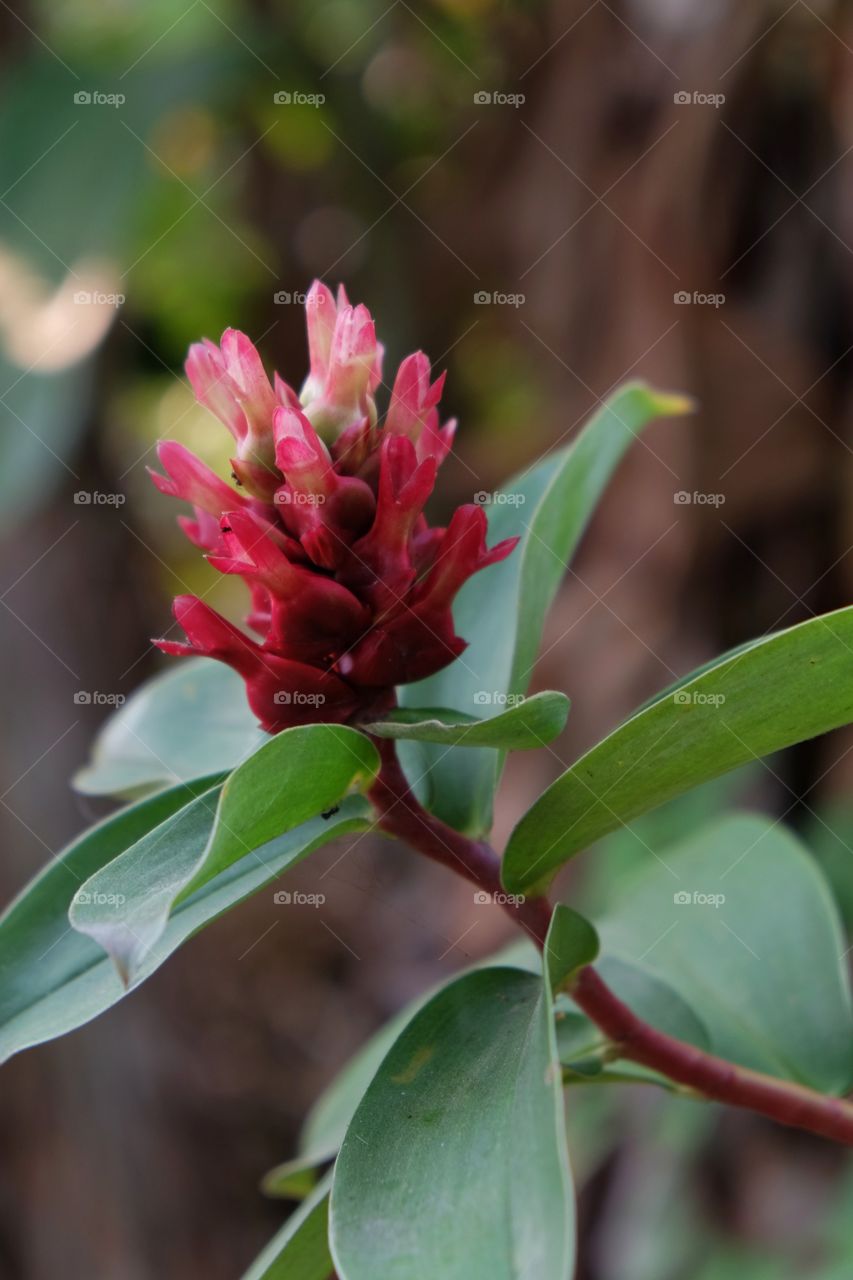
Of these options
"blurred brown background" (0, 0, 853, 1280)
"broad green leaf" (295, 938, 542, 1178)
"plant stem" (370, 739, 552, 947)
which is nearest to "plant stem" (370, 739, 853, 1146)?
"plant stem" (370, 739, 552, 947)

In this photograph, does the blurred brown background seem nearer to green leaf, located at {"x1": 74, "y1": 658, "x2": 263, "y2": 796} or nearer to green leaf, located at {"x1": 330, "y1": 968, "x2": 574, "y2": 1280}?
green leaf, located at {"x1": 74, "y1": 658, "x2": 263, "y2": 796}

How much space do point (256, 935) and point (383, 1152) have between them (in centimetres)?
223

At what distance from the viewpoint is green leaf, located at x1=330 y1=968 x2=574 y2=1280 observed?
0.47m

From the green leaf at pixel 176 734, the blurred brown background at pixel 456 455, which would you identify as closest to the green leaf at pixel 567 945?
the green leaf at pixel 176 734

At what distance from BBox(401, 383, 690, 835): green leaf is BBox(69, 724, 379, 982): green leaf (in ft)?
0.40

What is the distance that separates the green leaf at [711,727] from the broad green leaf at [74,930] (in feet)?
0.44

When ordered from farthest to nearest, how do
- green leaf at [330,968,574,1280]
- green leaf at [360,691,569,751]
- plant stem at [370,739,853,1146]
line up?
plant stem at [370,739,853,1146] → green leaf at [360,691,569,751] → green leaf at [330,968,574,1280]

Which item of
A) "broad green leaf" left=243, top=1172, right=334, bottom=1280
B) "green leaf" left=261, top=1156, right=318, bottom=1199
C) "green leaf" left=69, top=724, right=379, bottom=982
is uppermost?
"green leaf" left=69, top=724, right=379, bottom=982

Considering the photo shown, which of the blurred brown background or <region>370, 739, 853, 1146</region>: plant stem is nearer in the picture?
<region>370, 739, 853, 1146</region>: plant stem

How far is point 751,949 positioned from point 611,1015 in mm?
294

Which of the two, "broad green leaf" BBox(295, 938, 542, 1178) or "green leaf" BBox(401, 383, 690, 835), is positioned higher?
"green leaf" BBox(401, 383, 690, 835)

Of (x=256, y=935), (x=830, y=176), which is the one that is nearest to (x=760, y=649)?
(x=830, y=176)

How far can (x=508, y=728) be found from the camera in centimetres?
59

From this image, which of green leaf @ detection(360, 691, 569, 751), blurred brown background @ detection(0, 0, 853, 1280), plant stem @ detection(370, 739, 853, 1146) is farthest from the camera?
blurred brown background @ detection(0, 0, 853, 1280)
